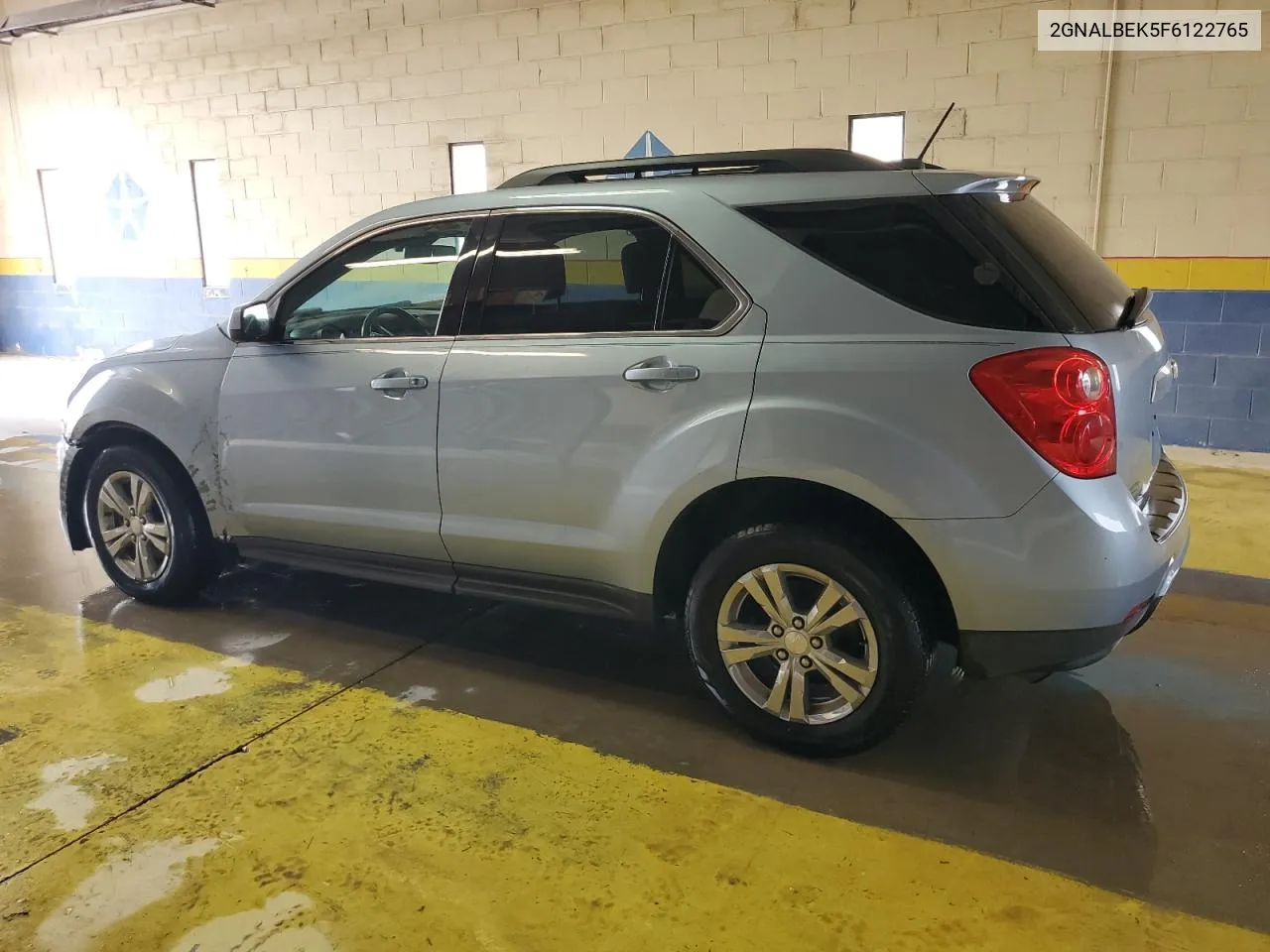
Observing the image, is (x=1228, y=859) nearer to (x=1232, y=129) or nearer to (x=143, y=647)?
(x=143, y=647)

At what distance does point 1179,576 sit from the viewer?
436 centimetres

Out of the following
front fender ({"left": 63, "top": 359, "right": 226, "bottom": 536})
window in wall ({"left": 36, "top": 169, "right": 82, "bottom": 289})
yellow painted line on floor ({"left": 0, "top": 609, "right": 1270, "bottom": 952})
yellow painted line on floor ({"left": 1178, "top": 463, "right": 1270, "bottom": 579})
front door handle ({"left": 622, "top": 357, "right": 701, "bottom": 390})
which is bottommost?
yellow painted line on floor ({"left": 0, "top": 609, "right": 1270, "bottom": 952})

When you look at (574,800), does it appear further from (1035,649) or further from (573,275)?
(573,275)

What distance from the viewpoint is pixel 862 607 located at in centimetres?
264

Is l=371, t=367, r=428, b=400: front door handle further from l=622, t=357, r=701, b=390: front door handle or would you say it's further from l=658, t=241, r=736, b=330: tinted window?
l=658, t=241, r=736, b=330: tinted window

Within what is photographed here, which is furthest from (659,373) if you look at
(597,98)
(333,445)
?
(597,98)

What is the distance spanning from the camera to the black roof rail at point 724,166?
289 centimetres

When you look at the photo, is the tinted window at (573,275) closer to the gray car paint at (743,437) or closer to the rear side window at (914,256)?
the gray car paint at (743,437)

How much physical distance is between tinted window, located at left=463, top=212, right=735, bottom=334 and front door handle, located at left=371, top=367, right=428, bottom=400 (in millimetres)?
244

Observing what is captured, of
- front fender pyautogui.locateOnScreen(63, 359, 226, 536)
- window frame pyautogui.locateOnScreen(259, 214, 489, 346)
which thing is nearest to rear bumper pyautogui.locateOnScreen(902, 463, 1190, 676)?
window frame pyautogui.locateOnScreen(259, 214, 489, 346)

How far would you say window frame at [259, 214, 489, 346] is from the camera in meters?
3.33

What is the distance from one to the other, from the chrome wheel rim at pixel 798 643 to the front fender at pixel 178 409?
2.22 metres

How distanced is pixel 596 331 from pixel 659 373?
1.00 feet

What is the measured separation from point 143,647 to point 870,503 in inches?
111
